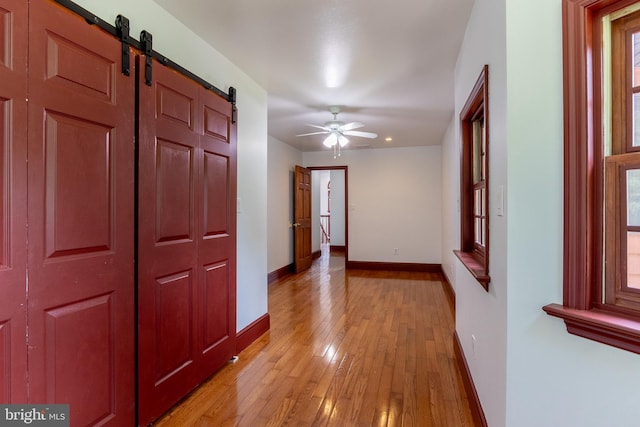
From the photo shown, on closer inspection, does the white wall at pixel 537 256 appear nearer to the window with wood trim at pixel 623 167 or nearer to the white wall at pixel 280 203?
the window with wood trim at pixel 623 167

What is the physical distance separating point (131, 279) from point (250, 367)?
126 cm

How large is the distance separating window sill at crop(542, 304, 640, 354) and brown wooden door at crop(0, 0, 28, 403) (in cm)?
196

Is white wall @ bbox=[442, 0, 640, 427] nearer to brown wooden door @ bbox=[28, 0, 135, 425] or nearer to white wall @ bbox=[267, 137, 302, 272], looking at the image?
brown wooden door @ bbox=[28, 0, 135, 425]

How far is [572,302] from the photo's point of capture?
46.2 inches

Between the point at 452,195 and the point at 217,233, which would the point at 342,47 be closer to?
the point at 217,233

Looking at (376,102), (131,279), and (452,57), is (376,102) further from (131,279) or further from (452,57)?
(131,279)

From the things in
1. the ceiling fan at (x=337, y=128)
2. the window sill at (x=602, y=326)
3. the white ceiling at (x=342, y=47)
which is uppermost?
the white ceiling at (x=342, y=47)

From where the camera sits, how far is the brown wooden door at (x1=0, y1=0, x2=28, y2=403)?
1168 mm

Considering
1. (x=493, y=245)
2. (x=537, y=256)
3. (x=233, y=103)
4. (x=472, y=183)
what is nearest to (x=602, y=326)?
(x=537, y=256)

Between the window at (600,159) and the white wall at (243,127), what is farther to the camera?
the white wall at (243,127)

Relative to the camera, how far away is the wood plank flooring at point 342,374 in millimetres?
1927

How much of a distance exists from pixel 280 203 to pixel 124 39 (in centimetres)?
433

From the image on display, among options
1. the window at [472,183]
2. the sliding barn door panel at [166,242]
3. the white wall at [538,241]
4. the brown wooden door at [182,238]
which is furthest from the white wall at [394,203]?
the white wall at [538,241]

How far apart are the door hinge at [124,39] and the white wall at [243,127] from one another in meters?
0.12
